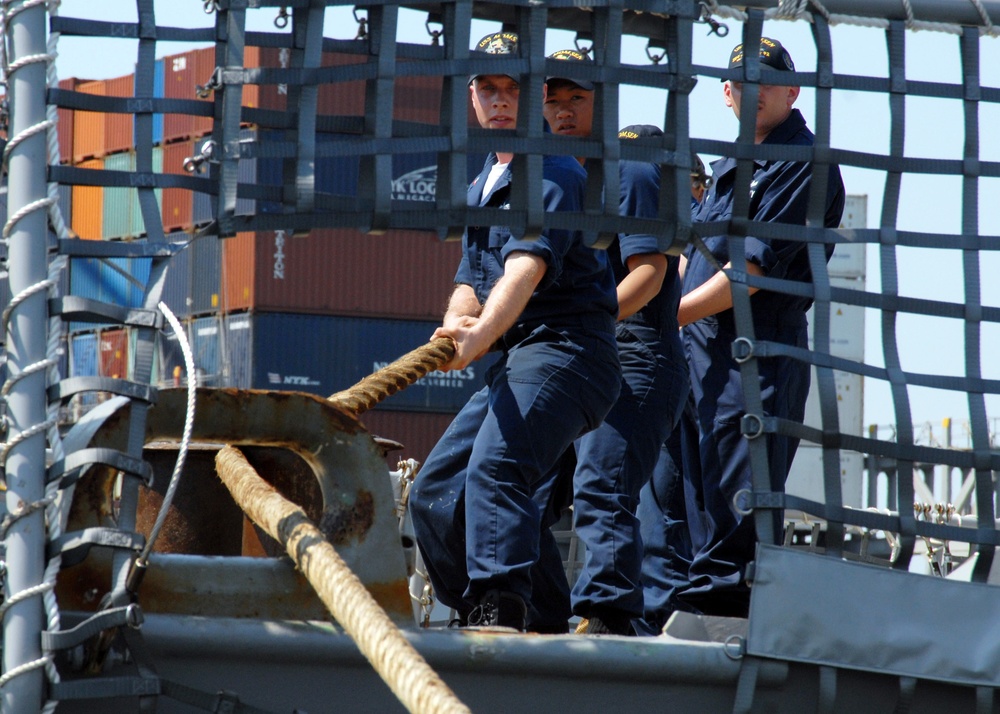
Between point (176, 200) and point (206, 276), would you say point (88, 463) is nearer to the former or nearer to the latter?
point (176, 200)

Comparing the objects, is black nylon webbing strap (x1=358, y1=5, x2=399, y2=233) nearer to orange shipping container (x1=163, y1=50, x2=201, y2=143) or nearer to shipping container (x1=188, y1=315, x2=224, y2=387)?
shipping container (x1=188, y1=315, x2=224, y2=387)

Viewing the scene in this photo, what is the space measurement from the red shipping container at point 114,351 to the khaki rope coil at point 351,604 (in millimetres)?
21798

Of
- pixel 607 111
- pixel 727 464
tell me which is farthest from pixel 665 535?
pixel 607 111

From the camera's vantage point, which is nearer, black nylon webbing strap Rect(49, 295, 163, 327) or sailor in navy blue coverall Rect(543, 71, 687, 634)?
black nylon webbing strap Rect(49, 295, 163, 327)

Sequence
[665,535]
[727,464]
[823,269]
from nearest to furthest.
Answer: [823,269]
[727,464]
[665,535]

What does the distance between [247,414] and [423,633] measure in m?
0.50

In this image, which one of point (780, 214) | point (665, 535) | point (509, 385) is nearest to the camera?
point (509, 385)

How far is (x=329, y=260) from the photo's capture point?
24484mm

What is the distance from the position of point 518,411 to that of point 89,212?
81.9ft

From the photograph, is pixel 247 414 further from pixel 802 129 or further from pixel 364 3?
pixel 802 129

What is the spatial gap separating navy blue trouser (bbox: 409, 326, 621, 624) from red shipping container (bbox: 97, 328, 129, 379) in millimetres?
20759

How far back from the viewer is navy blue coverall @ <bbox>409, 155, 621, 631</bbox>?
313cm

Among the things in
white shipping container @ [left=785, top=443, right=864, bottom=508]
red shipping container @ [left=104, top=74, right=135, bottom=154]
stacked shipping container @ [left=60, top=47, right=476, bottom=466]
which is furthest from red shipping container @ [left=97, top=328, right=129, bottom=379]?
white shipping container @ [left=785, top=443, right=864, bottom=508]

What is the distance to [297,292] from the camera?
24.4m
